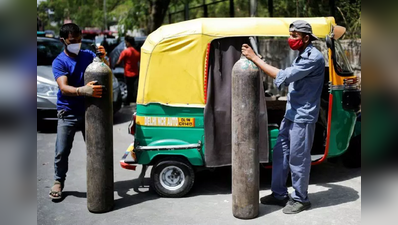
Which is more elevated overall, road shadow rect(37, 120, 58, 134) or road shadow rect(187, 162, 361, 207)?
road shadow rect(37, 120, 58, 134)

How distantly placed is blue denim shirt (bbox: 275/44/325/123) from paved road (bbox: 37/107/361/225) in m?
1.09

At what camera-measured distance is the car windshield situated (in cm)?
1028

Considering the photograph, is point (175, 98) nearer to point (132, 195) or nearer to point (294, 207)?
point (132, 195)

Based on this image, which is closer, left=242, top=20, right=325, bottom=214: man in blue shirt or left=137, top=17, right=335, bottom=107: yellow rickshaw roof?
left=242, top=20, right=325, bottom=214: man in blue shirt

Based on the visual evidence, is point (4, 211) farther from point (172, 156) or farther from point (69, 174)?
point (69, 174)

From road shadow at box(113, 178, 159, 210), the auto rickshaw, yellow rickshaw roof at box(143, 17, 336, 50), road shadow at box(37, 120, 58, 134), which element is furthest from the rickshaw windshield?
road shadow at box(37, 120, 58, 134)

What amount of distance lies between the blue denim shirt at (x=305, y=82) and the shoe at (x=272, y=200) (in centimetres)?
98

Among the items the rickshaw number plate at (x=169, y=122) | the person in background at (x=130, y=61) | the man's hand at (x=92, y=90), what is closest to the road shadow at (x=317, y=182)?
the rickshaw number plate at (x=169, y=122)

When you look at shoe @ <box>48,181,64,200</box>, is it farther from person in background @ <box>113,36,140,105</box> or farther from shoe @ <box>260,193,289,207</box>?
person in background @ <box>113,36,140,105</box>

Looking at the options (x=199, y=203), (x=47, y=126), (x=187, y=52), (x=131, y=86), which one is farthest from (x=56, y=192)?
(x=131, y=86)

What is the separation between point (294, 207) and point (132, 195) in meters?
2.01

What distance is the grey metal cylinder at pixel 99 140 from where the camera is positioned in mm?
4840

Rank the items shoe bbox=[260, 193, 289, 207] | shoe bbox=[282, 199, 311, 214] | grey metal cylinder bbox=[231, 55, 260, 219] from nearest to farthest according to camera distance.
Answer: grey metal cylinder bbox=[231, 55, 260, 219] → shoe bbox=[282, 199, 311, 214] → shoe bbox=[260, 193, 289, 207]

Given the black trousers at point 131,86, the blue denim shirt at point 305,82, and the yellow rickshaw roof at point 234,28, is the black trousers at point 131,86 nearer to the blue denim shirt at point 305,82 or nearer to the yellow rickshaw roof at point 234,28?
the yellow rickshaw roof at point 234,28
